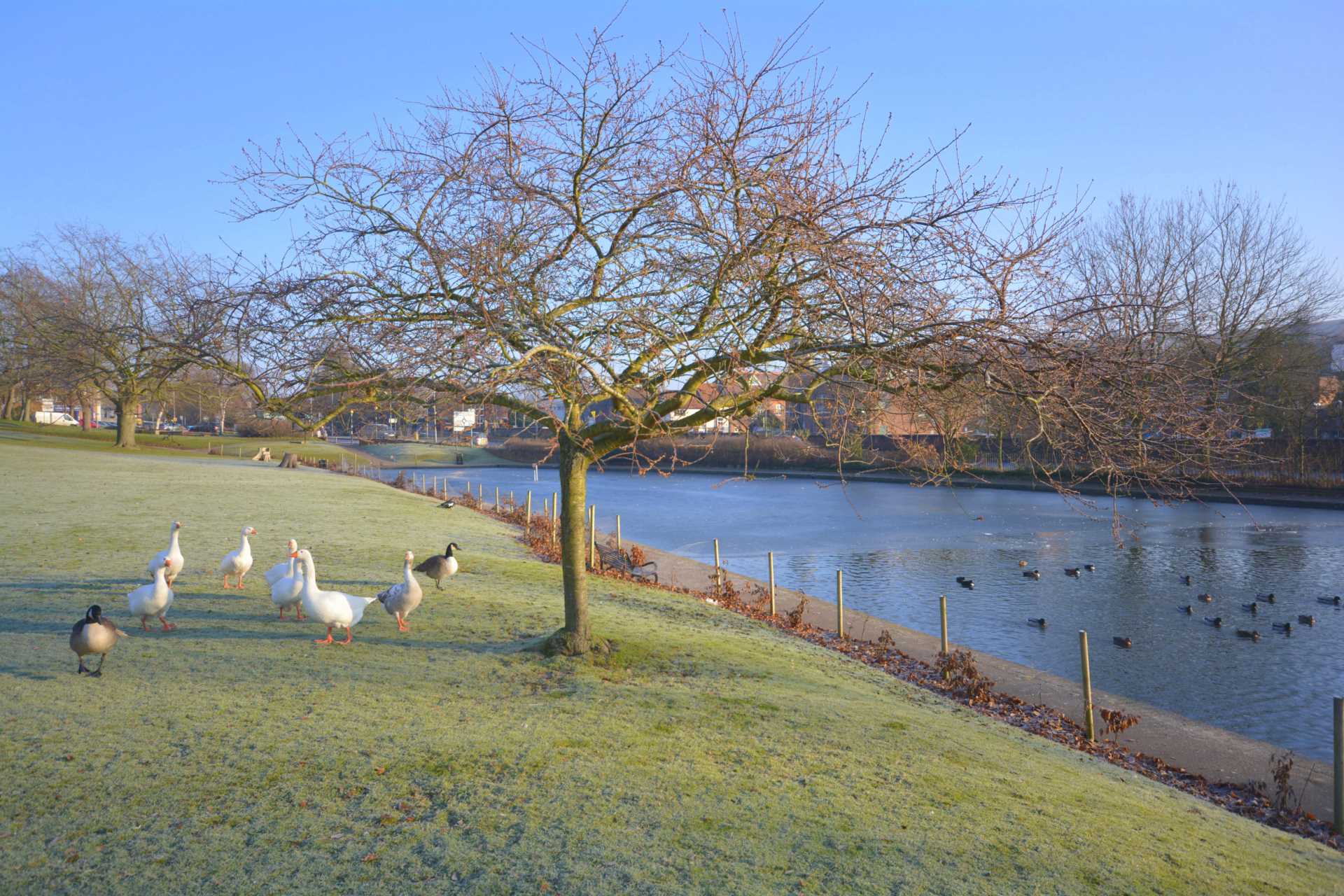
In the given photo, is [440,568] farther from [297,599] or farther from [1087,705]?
[1087,705]

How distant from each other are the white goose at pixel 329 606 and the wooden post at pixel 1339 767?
32.8ft

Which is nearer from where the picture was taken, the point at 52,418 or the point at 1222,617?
the point at 1222,617

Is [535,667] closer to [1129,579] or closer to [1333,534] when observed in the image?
[1129,579]

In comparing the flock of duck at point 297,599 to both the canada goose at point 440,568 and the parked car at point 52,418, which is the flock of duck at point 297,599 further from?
the parked car at point 52,418

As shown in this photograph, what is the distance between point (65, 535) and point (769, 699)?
14.2 metres

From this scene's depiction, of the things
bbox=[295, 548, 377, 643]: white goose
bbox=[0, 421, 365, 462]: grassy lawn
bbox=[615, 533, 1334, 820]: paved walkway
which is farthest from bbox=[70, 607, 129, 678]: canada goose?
bbox=[0, 421, 365, 462]: grassy lawn

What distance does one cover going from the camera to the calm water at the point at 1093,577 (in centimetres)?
1435

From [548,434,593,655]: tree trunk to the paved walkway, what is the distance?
21.8 feet

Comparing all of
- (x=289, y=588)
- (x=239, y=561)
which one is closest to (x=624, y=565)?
(x=239, y=561)

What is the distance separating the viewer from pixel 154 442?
60.9 meters

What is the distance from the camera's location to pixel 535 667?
952cm

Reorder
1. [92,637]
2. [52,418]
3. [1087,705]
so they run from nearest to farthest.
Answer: [92,637], [1087,705], [52,418]

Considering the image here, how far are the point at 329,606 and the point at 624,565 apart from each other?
41.2 feet

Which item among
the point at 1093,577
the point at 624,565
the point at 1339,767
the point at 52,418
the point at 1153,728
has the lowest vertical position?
the point at 1153,728
